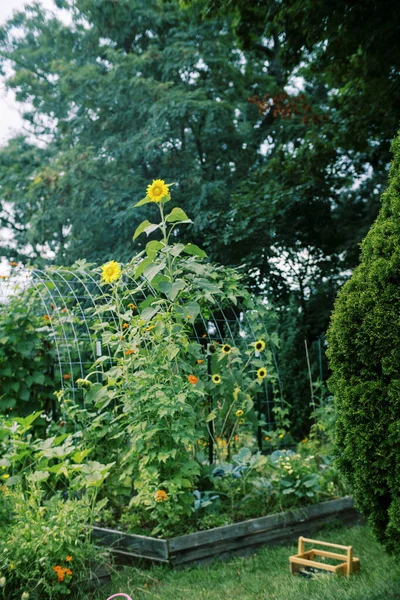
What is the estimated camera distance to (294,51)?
6.47 meters

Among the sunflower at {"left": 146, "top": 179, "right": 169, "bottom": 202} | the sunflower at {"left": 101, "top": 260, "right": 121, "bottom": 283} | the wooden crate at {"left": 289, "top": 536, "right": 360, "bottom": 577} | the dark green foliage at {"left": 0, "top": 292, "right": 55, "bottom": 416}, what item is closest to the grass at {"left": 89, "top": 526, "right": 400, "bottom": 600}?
the wooden crate at {"left": 289, "top": 536, "right": 360, "bottom": 577}

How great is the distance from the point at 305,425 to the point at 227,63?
708 cm

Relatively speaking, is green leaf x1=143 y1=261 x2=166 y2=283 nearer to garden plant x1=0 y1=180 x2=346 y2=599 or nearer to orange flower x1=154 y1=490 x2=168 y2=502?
garden plant x1=0 y1=180 x2=346 y2=599

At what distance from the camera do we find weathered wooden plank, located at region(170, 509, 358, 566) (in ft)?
11.7

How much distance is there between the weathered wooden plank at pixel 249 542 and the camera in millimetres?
3567

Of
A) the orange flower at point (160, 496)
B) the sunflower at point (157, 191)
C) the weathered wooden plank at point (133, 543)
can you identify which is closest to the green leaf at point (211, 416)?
the orange flower at point (160, 496)

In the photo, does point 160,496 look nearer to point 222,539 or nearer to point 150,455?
point 150,455

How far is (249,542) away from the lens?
3.85 m

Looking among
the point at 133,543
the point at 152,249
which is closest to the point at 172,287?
the point at 152,249

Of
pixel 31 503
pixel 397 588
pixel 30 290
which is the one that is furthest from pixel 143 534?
pixel 30 290

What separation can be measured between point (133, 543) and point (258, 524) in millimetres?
828

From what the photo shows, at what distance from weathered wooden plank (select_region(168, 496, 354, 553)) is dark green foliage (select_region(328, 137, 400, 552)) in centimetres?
109

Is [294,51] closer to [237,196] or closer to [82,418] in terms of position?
[237,196]

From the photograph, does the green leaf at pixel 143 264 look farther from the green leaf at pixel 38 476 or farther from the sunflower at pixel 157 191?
the green leaf at pixel 38 476
